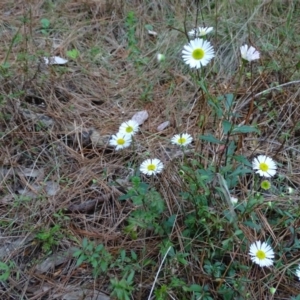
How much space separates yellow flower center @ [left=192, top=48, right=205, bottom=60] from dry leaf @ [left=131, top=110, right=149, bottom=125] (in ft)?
2.08

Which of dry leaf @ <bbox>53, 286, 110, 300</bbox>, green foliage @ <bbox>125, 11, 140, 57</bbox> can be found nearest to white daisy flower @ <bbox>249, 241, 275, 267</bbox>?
dry leaf @ <bbox>53, 286, 110, 300</bbox>

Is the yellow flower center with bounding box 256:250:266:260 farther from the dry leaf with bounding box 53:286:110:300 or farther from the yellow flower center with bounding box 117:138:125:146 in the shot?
the yellow flower center with bounding box 117:138:125:146

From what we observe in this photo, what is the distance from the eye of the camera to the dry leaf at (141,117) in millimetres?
2234

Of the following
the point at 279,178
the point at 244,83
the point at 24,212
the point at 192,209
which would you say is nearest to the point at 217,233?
the point at 192,209

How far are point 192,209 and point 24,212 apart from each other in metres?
0.64

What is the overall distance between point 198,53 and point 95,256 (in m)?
0.75

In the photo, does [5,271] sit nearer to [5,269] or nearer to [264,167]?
[5,269]

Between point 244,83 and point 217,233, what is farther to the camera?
point 244,83

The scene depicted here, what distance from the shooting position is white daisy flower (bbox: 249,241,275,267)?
1.51m

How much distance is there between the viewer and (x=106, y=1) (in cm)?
294

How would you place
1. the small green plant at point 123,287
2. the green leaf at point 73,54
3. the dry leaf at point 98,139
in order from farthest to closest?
the green leaf at point 73,54
the dry leaf at point 98,139
the small green plant at point 123,287

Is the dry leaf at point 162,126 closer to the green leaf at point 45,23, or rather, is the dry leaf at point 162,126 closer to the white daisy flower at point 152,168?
the white daisy flower at point 152,168

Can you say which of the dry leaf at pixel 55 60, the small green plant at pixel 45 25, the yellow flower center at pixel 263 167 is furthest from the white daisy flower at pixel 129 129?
the small green plant at pixel 45 25

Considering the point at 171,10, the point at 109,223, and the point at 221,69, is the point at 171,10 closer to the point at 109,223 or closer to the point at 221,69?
the point at 221,69
